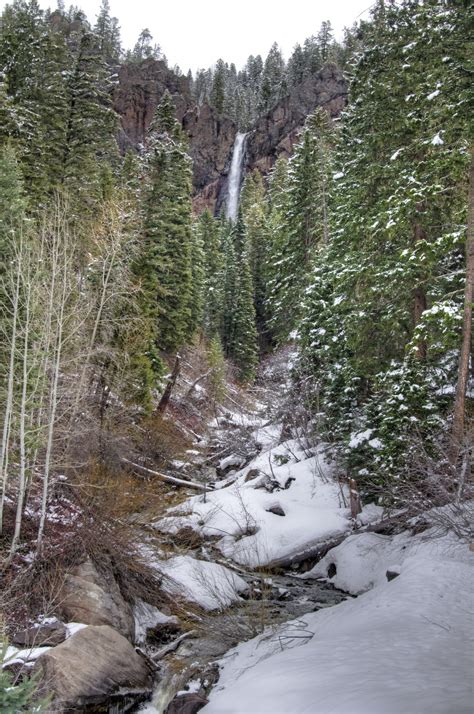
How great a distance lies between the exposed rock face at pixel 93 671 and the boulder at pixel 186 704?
1266mm

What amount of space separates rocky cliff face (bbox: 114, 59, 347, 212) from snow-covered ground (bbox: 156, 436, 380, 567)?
64.5 meters

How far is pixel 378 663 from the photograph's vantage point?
235 inches

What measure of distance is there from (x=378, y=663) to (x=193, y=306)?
98.4ft

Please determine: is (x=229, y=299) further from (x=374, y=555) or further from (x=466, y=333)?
(x=466, y=333)

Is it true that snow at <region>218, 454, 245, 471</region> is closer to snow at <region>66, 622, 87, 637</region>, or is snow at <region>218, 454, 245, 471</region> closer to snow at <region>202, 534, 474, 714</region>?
snow at <region>202, 534, 474, 714</region>

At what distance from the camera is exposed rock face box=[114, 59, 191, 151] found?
72.1m

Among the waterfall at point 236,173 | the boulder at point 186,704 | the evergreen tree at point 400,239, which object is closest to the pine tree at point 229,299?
the evergreen tree at point 400,239

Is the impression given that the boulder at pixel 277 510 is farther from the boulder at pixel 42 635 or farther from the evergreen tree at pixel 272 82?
the evergreen tree at pixel 272 82

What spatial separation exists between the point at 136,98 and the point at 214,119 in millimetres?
16241

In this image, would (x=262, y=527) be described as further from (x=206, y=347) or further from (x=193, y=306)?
(x=206, y=347)

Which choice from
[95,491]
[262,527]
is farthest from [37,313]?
[262,527]

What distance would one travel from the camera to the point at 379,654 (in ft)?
20.5

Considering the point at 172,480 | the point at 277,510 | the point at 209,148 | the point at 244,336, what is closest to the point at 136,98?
the point at 209,148

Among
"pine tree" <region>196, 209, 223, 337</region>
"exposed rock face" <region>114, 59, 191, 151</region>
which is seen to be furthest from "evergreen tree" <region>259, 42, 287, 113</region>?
"pine tree" <region>196, 209, 223, 337</region>
